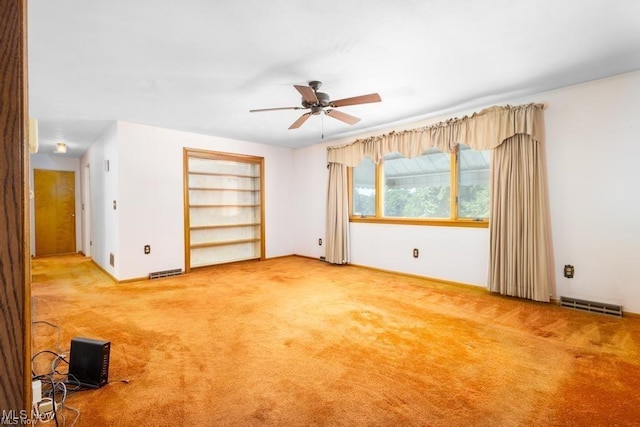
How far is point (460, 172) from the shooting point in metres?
4.19

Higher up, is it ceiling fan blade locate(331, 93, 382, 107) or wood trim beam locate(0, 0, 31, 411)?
ceiling fan blade locate(331, 93, 382, 107)

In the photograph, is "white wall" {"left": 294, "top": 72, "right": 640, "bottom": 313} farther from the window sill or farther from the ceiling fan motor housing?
the ceiling fan motor housing

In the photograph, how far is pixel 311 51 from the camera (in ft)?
8.09

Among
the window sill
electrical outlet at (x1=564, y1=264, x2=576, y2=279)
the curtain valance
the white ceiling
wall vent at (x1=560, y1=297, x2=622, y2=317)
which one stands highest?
the white ceiling

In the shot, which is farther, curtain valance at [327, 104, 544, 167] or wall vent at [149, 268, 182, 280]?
wall vent at [149, 268, 182, 280]

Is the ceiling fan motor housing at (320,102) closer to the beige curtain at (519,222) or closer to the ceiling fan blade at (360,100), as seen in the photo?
the ceiling fan blade at (360,100)

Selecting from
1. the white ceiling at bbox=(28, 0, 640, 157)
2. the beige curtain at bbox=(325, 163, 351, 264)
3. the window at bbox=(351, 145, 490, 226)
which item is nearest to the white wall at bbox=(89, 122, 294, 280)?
the white ceiling at bbox=(28, 0, 640, 157)

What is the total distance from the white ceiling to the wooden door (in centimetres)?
367

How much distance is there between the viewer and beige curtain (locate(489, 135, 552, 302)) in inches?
132

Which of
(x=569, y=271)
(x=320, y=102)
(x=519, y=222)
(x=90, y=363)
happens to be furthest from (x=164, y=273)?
(x=569, y=271)

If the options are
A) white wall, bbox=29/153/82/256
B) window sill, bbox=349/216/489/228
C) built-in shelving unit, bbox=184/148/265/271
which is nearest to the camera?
window sill, bbox=349/216/489/228

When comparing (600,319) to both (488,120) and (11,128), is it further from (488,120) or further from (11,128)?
(11,128)

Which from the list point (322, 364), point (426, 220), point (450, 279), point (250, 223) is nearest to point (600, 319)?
point (450, 279)

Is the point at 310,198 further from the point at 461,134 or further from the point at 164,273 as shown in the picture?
the point at 461,134
